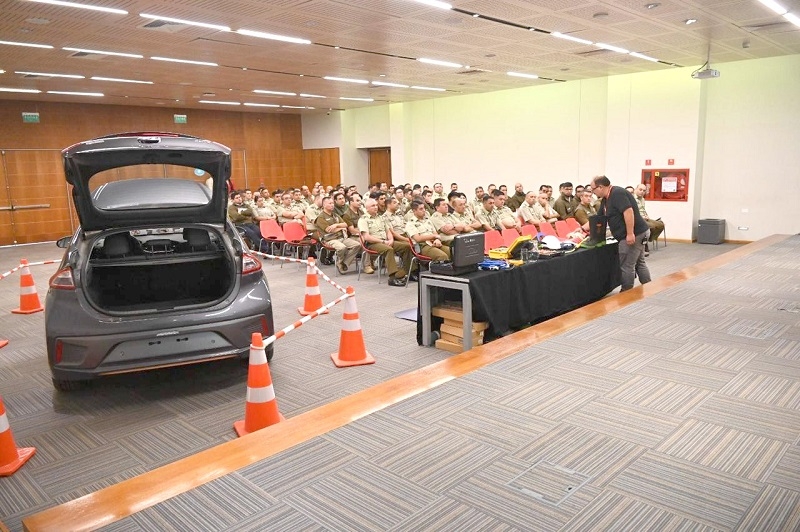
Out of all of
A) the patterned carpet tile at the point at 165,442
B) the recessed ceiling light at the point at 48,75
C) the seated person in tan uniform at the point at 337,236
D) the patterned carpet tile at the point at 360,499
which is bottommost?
the patterned carpet tile at the point at 165,442

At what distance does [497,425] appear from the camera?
10.1 ft

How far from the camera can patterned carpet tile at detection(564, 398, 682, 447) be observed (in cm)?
296

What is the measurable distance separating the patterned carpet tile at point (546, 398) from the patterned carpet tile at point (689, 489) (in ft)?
1.95

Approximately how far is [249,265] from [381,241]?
4.16 m

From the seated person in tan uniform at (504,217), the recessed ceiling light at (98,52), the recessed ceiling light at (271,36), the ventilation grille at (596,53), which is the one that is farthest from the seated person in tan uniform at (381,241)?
the ventilation grille at (596,53)

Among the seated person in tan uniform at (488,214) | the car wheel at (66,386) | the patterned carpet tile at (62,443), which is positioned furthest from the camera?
the seated person in tan uniform at (488,214)

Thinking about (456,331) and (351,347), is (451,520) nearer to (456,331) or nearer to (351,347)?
(351,347)

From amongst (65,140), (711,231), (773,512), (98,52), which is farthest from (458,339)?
A: (65,140)

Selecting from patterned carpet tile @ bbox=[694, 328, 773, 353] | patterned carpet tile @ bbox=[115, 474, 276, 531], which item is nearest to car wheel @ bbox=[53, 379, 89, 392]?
patterned carpet tile @ bbox=[115, 474, 276, 531]

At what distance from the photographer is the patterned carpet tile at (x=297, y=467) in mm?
2553

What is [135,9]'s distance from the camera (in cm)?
627

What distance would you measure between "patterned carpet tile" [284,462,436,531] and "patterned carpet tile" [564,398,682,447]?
42.8 inches

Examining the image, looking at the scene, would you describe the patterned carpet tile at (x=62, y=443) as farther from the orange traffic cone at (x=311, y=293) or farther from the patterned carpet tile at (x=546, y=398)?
the orange traffic cone at (x=311, y=293)

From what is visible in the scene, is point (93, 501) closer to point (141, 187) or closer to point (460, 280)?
point (141, 187)
